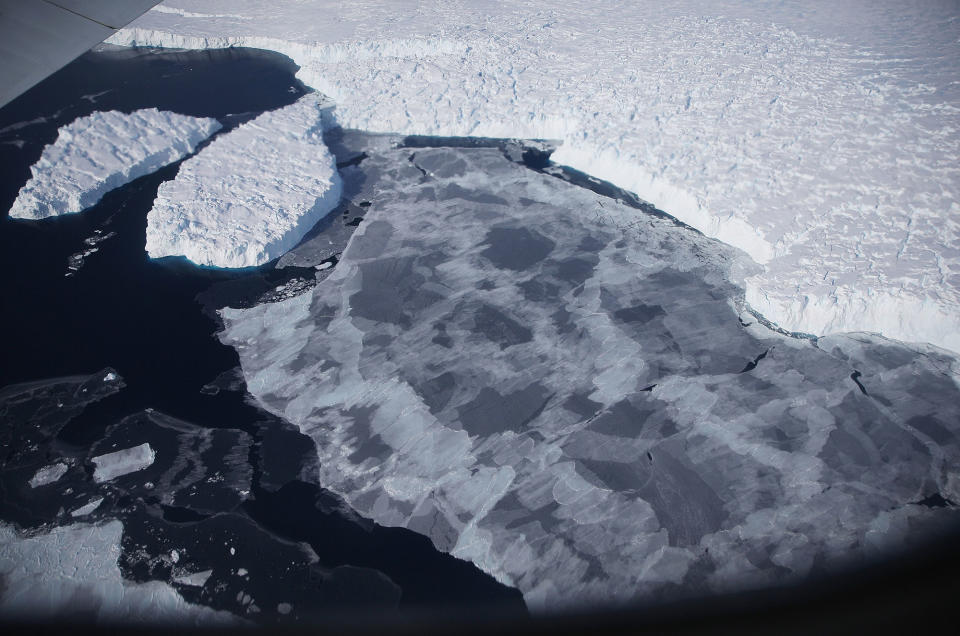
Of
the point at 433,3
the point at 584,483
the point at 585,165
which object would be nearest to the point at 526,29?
the point at 433,3

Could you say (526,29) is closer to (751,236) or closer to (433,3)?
(433,3)

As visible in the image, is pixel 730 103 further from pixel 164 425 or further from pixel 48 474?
pixel 48 474

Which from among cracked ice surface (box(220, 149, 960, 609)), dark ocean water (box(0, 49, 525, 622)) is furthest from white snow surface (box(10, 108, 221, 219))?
cracked ice surface (box(220, 149, 960, 609))

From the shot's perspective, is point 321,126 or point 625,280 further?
point 321,126

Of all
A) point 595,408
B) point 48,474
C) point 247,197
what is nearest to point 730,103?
point 595,408

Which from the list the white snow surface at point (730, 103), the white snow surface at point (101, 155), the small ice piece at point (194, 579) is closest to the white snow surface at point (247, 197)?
the white snow surface at point (101, 155)

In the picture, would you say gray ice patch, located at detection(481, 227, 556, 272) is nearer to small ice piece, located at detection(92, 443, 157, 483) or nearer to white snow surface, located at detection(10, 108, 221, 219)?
small ice piece, located at detection(92, 443, 157, 483)

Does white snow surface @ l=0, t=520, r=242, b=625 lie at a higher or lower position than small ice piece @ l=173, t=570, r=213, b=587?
lower
